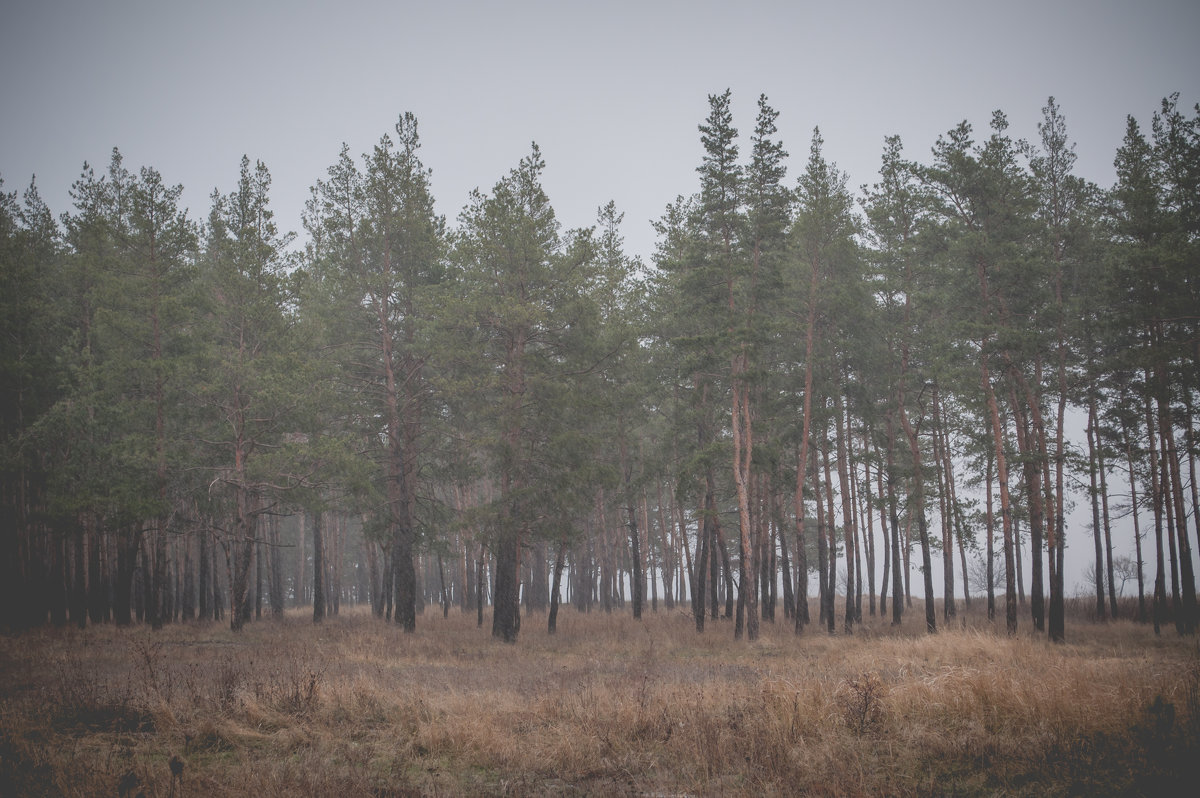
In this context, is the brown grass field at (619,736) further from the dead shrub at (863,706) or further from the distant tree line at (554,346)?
the distant tree line at (554,346)

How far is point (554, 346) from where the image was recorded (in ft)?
72.4

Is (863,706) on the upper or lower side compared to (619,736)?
upper

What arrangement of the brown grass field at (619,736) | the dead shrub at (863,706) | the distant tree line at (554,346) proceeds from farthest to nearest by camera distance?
the distant tree line at (554,346) → the dead shrub at (863,706) → the brown grass field at (619,736)

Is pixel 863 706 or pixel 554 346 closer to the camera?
pixel 863 706

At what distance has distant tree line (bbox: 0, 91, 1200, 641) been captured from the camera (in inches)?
776

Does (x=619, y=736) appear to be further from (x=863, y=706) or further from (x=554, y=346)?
(x=554, y=346)

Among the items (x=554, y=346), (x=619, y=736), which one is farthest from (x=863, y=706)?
(x=554, y=346)

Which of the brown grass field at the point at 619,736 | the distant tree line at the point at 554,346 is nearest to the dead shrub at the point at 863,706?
the brown grass field at the point at 619,736

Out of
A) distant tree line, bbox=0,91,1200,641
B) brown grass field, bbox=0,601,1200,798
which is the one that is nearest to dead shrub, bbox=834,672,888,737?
brown grass field, bbox=0,601,1200,798

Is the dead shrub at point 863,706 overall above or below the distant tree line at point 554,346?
below

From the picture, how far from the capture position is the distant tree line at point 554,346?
19719 mm

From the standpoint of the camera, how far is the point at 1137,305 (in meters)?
19.6

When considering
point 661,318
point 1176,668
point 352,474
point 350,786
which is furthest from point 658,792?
point 661,318

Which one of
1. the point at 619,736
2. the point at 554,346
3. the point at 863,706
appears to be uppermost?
the point at 554,346
